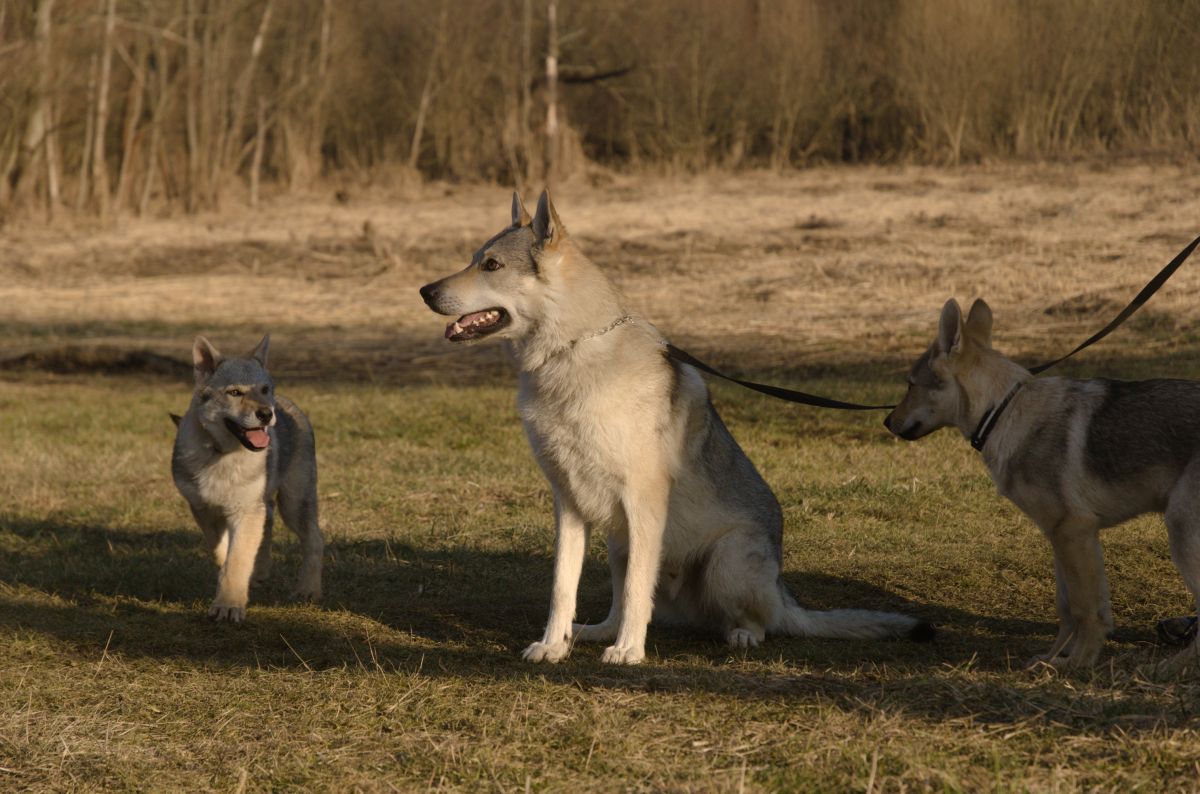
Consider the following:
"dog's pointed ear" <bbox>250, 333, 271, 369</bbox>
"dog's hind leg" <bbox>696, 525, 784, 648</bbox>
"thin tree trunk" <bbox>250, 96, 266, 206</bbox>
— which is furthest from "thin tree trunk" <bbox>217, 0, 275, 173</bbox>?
"dog's hind leg" <bbox>696, 525, 784, 648</bbox>

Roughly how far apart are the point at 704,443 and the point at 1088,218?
1514 centimetres

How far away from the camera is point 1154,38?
57.5 feet

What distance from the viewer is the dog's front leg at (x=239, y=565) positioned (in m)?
6.68

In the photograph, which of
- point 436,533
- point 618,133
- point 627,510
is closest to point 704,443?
point 627,510

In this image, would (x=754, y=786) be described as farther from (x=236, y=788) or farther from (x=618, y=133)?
(x=618, y=133)

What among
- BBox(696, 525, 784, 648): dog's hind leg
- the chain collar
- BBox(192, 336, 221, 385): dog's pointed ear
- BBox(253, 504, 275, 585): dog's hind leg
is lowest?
BBox(253, 504, 275, 585): dog's hind leg

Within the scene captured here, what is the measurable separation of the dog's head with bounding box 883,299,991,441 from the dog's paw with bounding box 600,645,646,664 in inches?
62.9

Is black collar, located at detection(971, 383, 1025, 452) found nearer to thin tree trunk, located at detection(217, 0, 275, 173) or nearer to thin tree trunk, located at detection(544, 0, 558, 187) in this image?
thin tree trunk, located at detection(544, 0, 558, 187)

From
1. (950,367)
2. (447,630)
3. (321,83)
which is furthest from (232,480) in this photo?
(321,83)

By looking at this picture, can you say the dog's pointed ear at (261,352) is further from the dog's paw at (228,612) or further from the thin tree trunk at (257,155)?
the thin tree trunk at (257,155)

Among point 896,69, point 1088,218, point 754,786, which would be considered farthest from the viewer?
point 896,69

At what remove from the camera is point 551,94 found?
30.5 metres

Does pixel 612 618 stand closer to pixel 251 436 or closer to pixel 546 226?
pixel 546 226

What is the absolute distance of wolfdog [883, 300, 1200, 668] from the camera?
5.22 m
